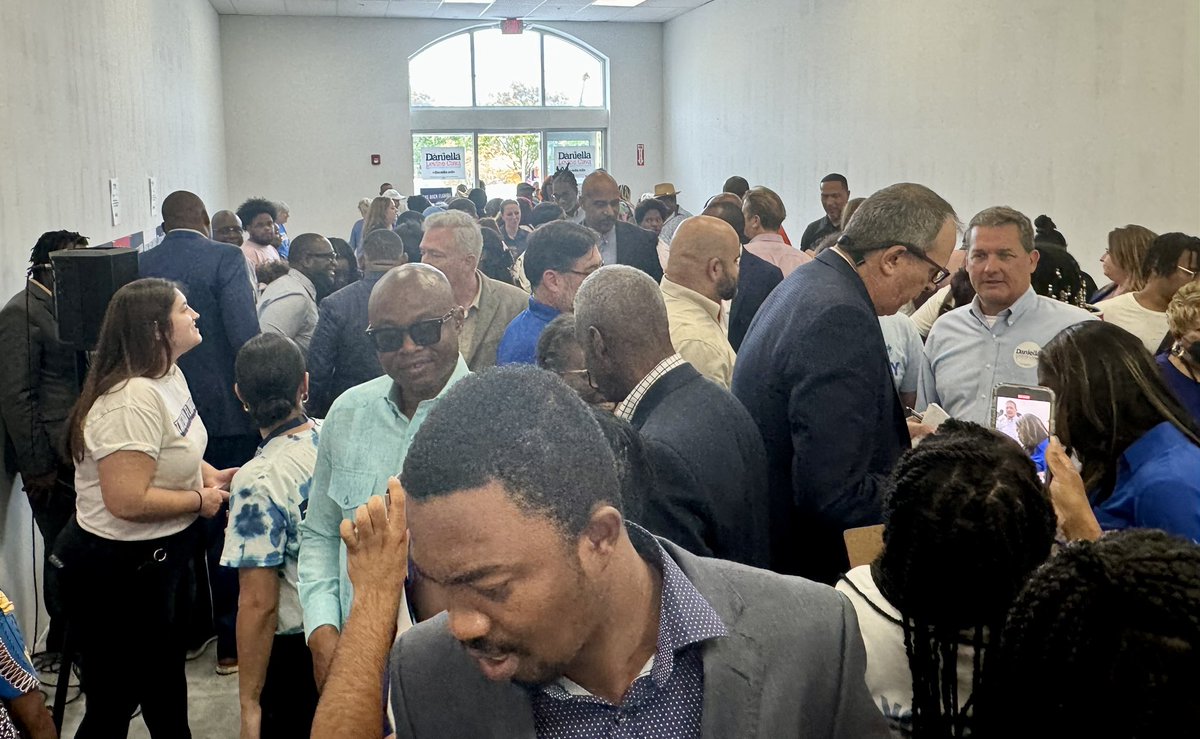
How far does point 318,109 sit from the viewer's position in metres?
15.6

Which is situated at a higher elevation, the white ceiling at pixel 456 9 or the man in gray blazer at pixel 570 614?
the white ceiling at pixel 456 9

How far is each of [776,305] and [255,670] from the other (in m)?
1.76

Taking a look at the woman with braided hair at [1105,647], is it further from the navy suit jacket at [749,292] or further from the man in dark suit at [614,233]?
the man in dark suit at [614,233]

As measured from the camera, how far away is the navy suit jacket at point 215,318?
474 cm

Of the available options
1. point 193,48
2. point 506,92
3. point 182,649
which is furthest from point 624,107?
point 182,649

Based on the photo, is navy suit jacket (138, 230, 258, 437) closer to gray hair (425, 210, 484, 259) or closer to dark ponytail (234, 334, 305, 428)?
gray hair (425, 210, 484, 259)

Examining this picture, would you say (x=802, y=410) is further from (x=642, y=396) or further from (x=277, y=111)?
(x=277, y=111)

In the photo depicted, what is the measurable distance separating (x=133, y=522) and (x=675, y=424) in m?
1.88

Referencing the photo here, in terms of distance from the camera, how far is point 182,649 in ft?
10.9

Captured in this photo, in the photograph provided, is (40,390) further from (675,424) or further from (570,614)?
(570,614)

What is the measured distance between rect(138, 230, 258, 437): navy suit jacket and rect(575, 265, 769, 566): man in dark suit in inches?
110

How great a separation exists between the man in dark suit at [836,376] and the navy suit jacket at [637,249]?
3425mm

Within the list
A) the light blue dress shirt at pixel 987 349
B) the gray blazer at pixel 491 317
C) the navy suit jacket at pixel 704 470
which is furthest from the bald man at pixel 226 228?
the navy suit jacket at pixel 704 470

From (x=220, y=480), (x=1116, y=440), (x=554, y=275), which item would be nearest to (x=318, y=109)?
(x=554, y=275)
